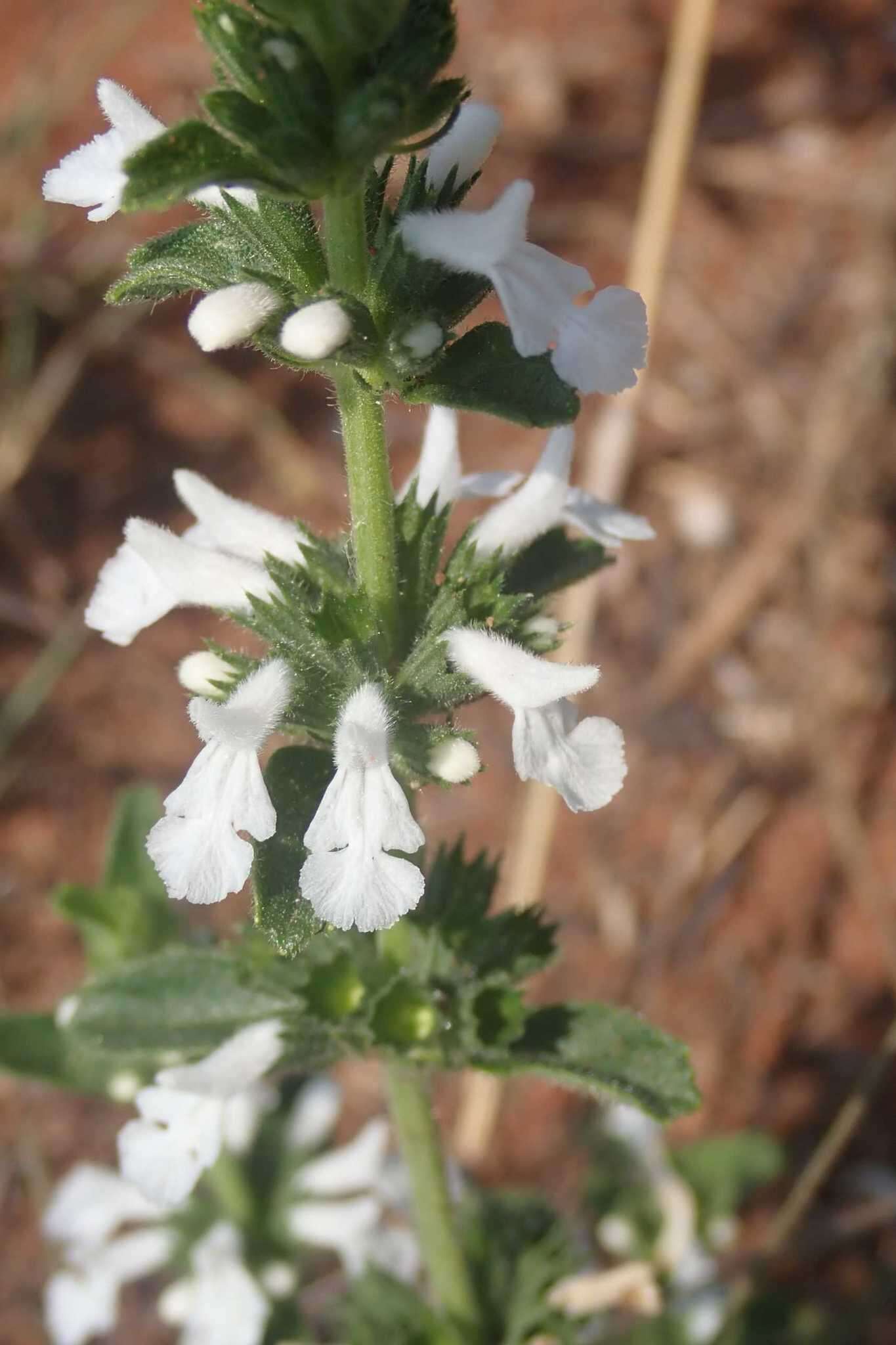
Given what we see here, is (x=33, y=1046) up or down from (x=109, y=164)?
down

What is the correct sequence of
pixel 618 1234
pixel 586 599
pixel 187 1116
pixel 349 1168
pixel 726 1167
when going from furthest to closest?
pixel 586 599
pixel 726 1167
pixel 618 1234
pixel 349 1168
pixel 187 1116

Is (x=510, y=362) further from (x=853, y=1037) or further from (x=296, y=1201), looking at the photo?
(x=853, y=1037)

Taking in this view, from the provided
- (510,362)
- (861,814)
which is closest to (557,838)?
(861,814)

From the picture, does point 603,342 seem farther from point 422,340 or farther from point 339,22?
point 339,22

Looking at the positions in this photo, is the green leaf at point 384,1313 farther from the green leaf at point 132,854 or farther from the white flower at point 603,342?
the white flower at point 603,342

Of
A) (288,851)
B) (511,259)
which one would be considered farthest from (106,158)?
(288,851)

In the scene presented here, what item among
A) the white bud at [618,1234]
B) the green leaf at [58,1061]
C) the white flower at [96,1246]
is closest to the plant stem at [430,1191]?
the green leaf at [58,1061]
